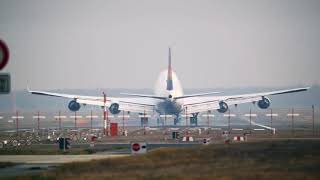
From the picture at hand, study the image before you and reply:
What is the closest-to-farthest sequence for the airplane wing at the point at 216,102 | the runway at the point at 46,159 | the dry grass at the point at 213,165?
the dry grass at the point at 213,165 < the runway at the point at 46,159 < the airplane wing at the point at 216,102

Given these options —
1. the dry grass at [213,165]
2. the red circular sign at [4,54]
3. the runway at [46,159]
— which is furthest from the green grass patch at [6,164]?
the red circular sign at [4,54]

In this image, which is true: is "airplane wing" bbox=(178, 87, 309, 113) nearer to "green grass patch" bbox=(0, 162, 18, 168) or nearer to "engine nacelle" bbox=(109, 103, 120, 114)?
"engine nacelle" bbox=(109, 103, 120, 114)

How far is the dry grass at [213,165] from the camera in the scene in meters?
35.5

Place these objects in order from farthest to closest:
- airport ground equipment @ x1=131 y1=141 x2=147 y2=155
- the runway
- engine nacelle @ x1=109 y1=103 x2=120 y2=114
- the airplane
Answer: engine nacelle @ x1=109 y1=103 x2=120 y2=114 < the airplane < the runway < airport ground equipment @ x1=131 y1=141 x2=147 y2=155

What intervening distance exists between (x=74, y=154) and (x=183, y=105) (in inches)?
3140

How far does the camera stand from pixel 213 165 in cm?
4025

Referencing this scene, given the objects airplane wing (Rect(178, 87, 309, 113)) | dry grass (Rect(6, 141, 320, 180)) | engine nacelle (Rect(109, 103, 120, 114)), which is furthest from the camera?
airplane wing (Rect(178, 87, 309, 113))

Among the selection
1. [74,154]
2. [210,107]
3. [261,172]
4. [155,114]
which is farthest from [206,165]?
[155,114]

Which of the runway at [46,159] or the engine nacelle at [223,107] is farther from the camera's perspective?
the engine nacelle at [223,107]

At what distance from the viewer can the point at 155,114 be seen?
154 meters

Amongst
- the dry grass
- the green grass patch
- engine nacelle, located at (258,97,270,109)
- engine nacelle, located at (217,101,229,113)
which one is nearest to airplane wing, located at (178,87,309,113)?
engine nacelle, located at (217,101,229,113)

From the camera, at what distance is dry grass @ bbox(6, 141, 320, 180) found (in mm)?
35469

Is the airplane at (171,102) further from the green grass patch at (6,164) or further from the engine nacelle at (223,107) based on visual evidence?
the green grass patch at (6,164)

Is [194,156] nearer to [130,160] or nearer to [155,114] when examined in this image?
[130,160]
